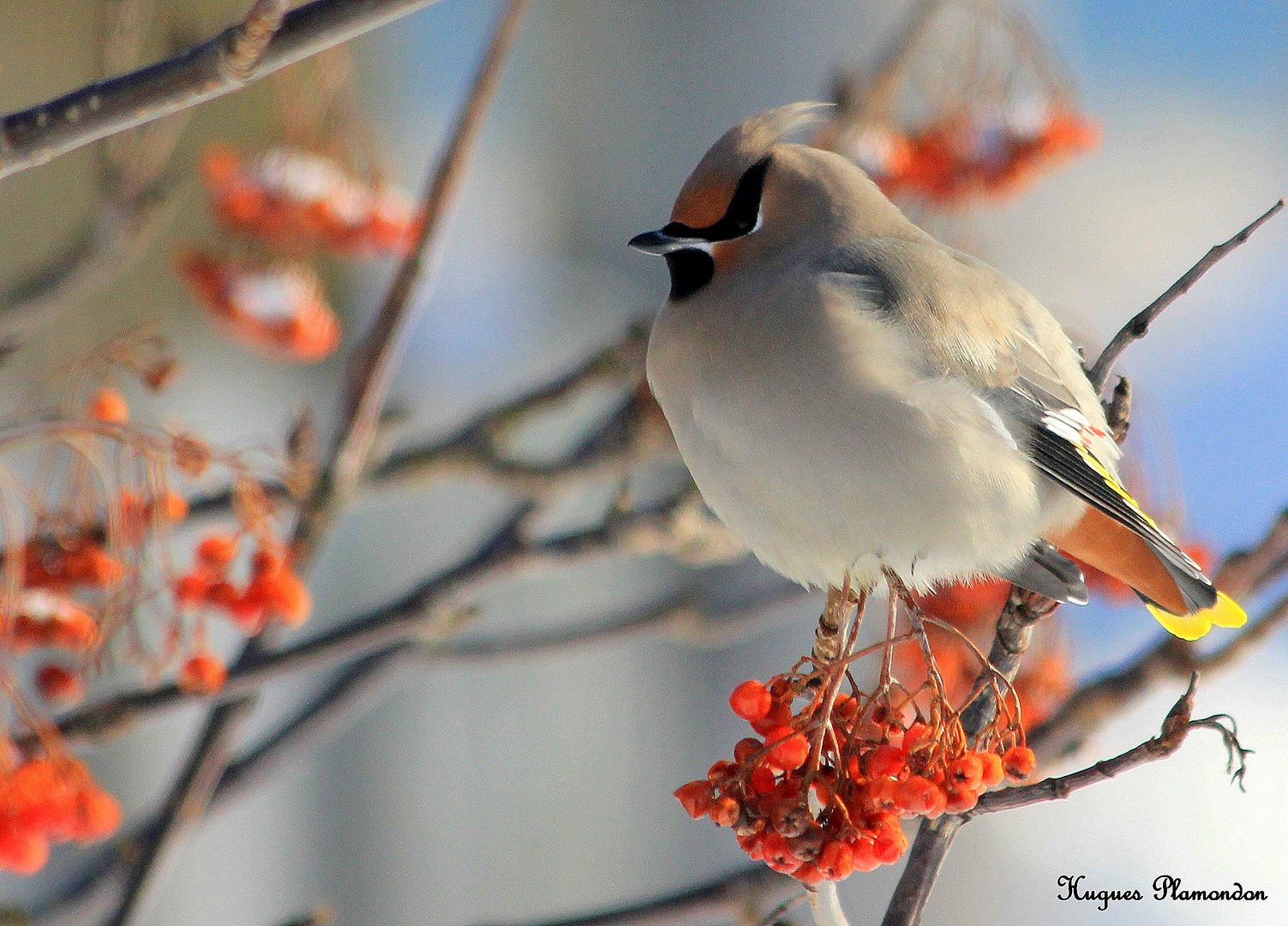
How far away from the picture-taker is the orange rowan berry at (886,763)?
1062 mm

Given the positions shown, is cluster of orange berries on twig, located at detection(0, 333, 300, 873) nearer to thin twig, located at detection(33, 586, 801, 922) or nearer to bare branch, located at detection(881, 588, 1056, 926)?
thin twig, located at detection(33, 586, 801, 922)

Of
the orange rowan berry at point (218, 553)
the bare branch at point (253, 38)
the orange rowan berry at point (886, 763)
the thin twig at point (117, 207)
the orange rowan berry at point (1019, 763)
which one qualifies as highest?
the thin twig at point (117, 207)

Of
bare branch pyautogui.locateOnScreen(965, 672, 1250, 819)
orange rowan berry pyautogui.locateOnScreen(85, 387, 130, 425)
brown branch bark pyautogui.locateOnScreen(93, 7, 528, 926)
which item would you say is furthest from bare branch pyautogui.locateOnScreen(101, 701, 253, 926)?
bare branch pyautogui.locateOnScreen(965, 672, 1250, 819)

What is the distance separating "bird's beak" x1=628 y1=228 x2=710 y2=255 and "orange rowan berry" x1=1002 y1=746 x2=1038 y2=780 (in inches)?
22.6

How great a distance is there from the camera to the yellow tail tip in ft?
4.55

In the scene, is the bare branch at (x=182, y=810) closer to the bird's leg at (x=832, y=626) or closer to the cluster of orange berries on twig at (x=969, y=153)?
the bird's leg at (x=832, y=626)

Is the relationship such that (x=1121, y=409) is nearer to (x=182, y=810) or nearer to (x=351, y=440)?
(x=351, y=440)

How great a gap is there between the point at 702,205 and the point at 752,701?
532 mm

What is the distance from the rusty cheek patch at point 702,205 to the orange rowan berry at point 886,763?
1.92 feet

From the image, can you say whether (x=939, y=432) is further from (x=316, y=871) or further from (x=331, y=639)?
(x=316, y=871)

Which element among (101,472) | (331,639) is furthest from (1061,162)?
(101,472)

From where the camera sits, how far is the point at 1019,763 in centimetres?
109

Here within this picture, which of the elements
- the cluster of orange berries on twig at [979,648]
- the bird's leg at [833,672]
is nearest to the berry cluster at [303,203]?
the cluster of orange berries on twig at [979,648]

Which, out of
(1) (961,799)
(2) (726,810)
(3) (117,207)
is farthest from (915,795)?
(3) (117,207)
